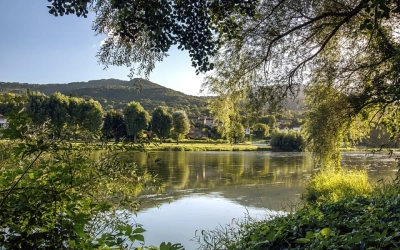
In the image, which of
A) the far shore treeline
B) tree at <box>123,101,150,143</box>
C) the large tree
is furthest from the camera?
tree at <box>123,101,150,143</box>

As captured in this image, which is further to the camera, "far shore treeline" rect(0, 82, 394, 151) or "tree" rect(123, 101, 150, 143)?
"tree" rect(123, 101, 150, 143)

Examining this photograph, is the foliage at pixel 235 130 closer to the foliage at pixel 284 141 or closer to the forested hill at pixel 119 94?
the foliage at pixel 284 141

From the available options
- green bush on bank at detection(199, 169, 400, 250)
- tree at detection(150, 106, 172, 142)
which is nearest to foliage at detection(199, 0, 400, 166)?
green bush on bank at detection(199, 169, 400, 250)

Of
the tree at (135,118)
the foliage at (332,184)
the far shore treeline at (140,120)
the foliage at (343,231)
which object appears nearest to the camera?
the foliage at (343,231)

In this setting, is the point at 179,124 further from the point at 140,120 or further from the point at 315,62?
the point at 315,62

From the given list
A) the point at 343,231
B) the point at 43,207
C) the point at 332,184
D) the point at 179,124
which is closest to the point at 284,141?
the point at 179,124

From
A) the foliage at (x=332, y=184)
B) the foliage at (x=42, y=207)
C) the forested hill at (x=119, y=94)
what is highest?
the forested hill at (x=119, y=94)

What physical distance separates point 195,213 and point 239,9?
7.58 m


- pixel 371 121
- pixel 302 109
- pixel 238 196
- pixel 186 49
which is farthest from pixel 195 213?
pixel 186 49

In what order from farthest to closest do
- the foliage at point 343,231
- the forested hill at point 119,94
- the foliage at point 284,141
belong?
the forested hill at point 119,94, the foliage at point 284,141, the foliage at point 343,231

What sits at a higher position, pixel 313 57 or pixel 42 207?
pixel 313 57

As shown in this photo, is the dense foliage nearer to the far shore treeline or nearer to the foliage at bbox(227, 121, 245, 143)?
the far shore treeline

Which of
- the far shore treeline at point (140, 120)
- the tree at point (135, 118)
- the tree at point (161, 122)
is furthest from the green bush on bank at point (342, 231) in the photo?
the tree at point (161, 122)

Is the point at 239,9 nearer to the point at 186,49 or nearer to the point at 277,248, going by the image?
the point at 186,49
